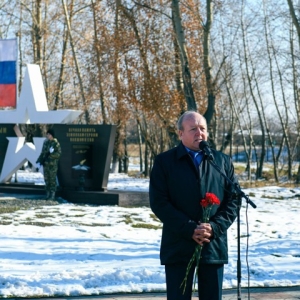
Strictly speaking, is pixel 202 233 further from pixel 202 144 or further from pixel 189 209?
pixel 202 144

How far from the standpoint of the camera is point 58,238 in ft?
35.7

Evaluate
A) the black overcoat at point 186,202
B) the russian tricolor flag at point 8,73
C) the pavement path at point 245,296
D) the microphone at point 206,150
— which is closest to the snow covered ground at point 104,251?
the pavement path at point 245,296

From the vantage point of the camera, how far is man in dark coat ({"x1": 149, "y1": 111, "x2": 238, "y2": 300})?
4707mm

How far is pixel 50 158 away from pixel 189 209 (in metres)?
12.7

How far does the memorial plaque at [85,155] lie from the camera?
18.4m

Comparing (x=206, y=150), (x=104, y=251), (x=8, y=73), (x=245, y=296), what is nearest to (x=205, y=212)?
(x=206, y=150)

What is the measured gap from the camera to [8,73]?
71.9 ft

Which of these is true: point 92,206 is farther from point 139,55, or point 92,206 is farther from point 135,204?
point 139,55

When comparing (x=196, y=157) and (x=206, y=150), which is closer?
(x=206, y=150)

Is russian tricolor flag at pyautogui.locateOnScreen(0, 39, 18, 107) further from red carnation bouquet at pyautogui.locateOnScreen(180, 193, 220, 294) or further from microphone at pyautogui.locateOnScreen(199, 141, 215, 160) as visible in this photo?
red carnation bouquet at pyautogui.locateOnScreen(180, 193, 220, 294)

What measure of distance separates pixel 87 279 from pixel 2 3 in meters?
33.2

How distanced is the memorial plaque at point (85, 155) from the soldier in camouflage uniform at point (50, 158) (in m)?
1.16

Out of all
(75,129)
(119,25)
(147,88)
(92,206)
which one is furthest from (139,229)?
(119,25)

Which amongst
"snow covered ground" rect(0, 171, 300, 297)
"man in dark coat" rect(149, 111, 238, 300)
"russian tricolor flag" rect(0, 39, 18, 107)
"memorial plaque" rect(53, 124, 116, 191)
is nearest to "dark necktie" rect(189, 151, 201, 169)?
"man in dark coat" rect(149, 111, 238, 300)
